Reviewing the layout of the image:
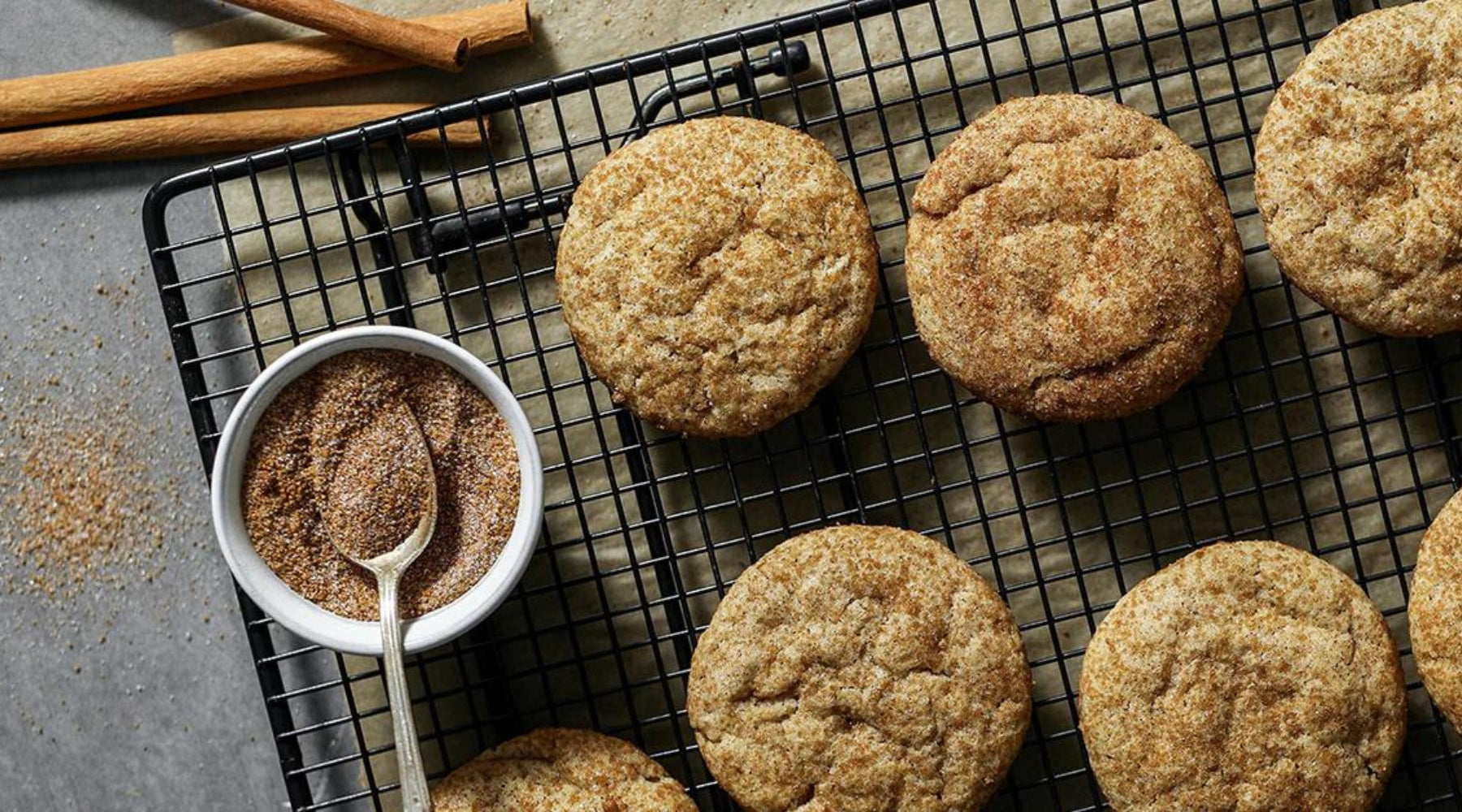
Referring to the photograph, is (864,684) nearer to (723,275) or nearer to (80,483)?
(723,275)

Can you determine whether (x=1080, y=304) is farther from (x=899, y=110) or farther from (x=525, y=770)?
(x=525, y=770)

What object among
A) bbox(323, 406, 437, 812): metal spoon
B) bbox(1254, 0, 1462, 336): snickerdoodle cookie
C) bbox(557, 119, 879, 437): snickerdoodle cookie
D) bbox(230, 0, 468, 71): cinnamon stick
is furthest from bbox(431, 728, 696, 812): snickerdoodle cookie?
bbox(1254, 0, 1462, 336): snickerdoodle cookie

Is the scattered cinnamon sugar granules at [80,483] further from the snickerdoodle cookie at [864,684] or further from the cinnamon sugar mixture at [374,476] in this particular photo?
the snickerdoodle cookie at [864,684]

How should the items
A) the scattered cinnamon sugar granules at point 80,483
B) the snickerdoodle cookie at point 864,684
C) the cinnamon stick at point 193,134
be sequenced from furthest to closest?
the scattered cinnamon sugar granules at point 80,483 → the cinnamon stick at point 193,134 → the snickerdoodle cookie at point 864,684

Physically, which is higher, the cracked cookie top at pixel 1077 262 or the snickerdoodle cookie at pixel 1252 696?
the cracked cookie top at pixel 1077 262

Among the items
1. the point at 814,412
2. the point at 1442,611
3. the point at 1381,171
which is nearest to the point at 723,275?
the point at 814,412

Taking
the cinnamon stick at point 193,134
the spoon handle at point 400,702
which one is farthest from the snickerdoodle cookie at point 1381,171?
the spoon handle at point 400,702

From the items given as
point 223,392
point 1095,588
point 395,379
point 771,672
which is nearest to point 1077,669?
point 1095,588

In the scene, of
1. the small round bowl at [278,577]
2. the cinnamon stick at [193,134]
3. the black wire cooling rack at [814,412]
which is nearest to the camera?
the small round bowl at [278,577]
